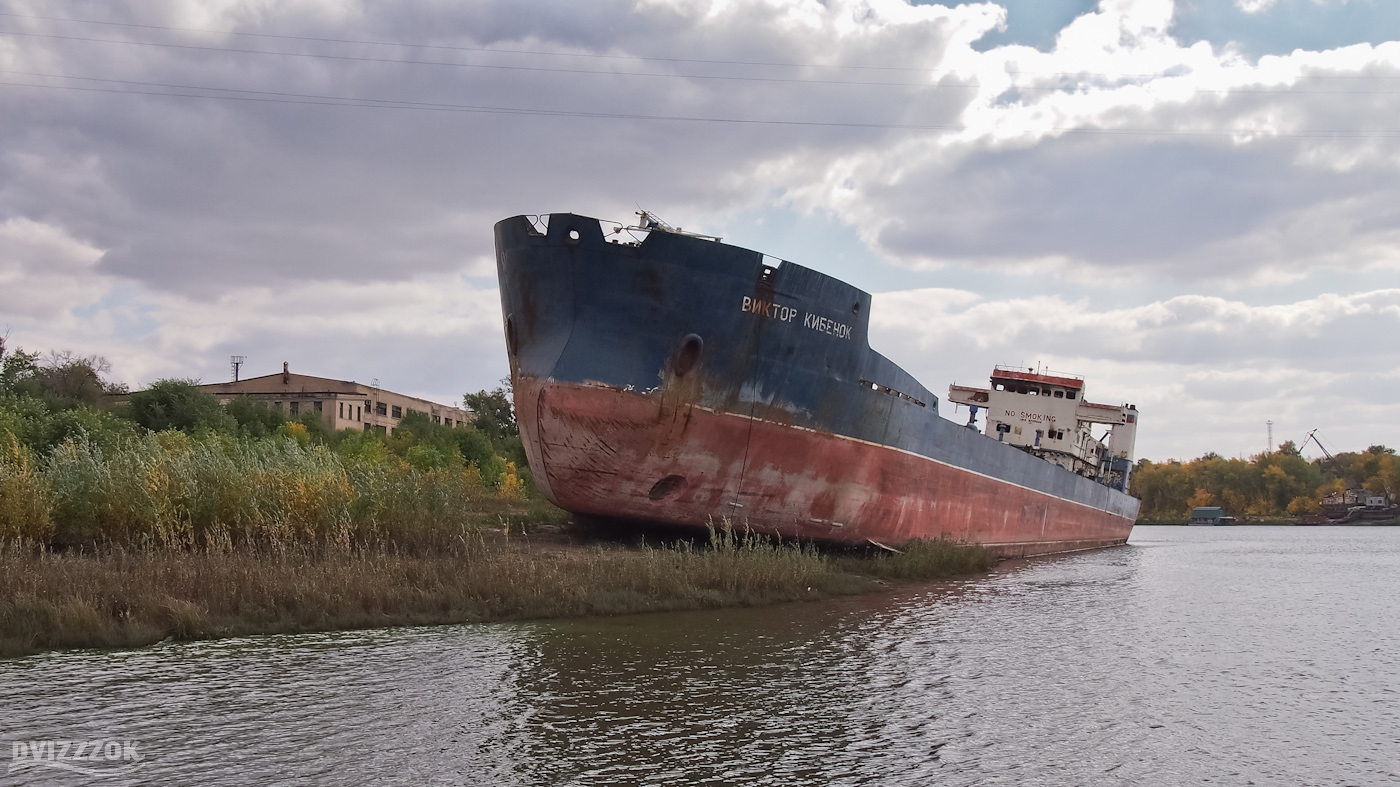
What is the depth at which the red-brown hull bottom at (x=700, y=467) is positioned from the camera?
15.9 meters

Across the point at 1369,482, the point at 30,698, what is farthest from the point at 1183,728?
the point at 1369,482

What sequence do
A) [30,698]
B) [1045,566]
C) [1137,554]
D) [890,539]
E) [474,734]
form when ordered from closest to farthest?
[474,734], [30,698], [890,539], [1045,566], [1137,554]

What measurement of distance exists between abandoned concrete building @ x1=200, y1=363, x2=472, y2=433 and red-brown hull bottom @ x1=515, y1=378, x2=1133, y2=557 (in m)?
49.9

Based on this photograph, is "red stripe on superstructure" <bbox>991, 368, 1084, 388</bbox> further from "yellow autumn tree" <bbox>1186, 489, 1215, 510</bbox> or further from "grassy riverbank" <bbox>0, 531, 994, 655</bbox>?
"yellow autumn tree" <bbox>1186, 489, 1215, 510</bbox>

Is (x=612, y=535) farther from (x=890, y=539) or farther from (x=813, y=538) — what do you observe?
(x=890, y=539)

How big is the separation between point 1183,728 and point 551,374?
1077 cm

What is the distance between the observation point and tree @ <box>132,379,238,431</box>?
38.4m

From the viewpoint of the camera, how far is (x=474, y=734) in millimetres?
7129

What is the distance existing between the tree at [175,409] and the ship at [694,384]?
2640 cm

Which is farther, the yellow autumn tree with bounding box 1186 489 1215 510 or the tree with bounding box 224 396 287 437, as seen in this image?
the yellow autumn tree with bounding box 1186 489 1215 510

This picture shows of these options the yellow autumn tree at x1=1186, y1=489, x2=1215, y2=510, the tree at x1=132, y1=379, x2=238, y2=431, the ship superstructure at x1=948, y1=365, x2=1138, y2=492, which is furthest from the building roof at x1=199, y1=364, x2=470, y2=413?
the yellow autumn tree at x1=1186, y1=489, x2=1215, y2=510

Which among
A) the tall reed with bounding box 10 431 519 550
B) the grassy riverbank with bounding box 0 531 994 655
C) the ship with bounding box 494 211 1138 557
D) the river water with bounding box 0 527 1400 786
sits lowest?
the river water with bounding box 0 527 1400 786

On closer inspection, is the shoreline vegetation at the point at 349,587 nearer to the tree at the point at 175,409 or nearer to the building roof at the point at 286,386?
the tree at the point at 175,409

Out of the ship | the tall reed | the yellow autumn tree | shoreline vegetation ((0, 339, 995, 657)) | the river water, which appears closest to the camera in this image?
the river water
